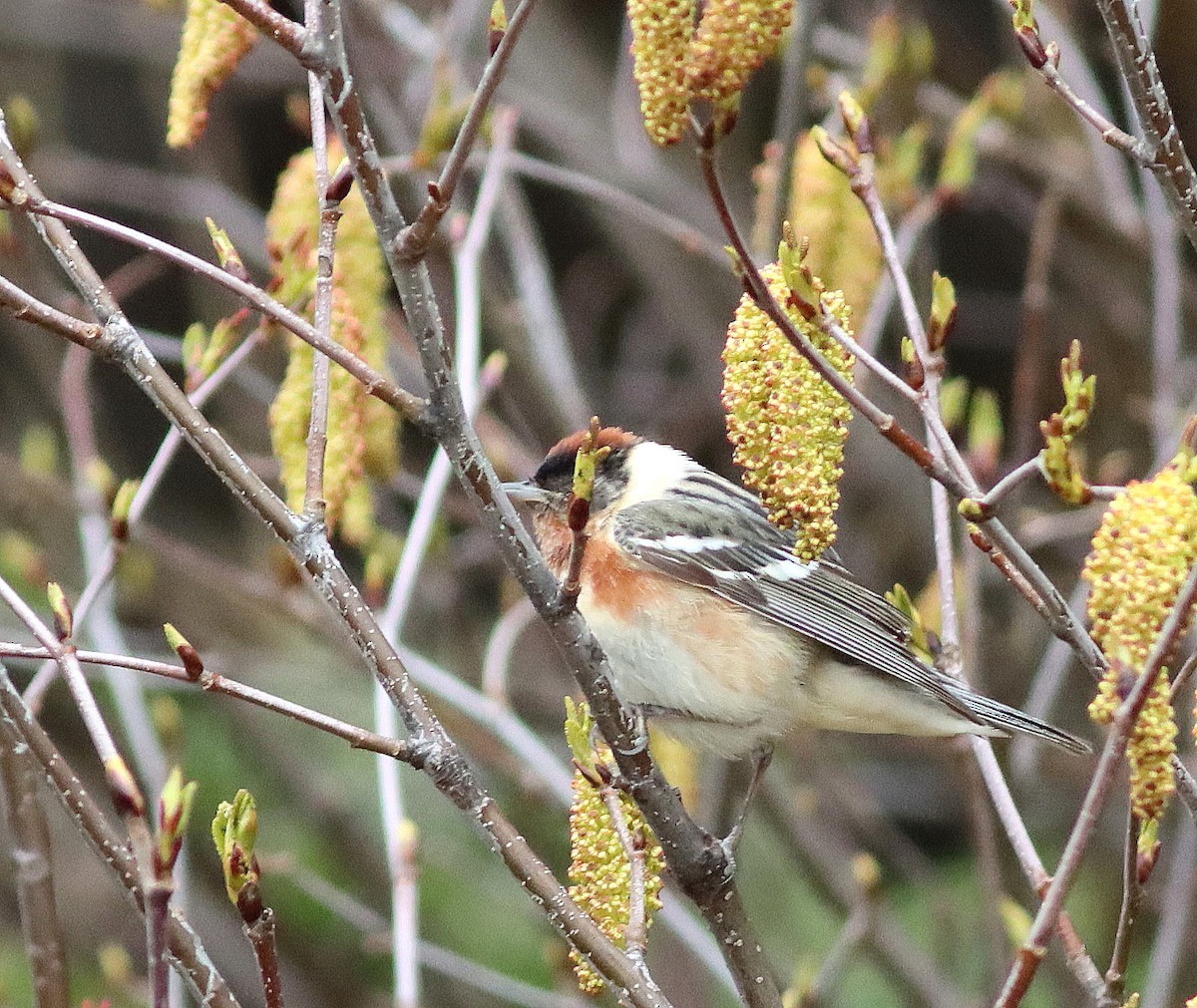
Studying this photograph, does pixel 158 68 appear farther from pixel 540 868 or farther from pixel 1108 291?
pixel 540 868

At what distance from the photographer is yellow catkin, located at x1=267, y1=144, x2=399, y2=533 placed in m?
2.44

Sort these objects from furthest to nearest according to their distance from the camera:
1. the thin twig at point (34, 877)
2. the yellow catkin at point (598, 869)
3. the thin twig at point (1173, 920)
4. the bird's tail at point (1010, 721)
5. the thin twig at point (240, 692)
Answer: the thin twig at point (1173, 920)
the bird's tail at point (1010, 721)
the thin twig at point (34, 877)
the yellow catkin at point (598, 869)
the thin twig at point (240, 692)

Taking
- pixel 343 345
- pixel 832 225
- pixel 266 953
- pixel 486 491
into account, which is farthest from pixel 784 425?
pixel 832 225

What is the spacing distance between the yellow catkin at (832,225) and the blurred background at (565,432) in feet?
1.51

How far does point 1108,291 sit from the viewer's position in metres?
5.16

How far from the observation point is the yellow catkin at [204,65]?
7.14ft

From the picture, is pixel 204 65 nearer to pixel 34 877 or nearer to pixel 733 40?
pixel 733 40

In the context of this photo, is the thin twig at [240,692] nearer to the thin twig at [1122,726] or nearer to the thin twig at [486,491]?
the thin twig at [486,491]

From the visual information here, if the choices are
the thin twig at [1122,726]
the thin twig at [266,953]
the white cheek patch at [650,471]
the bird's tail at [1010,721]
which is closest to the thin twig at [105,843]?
the thin twig at [266,953]

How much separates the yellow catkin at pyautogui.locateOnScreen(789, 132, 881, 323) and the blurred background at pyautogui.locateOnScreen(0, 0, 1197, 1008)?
1.51ft

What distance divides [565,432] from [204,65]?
8.45 ft

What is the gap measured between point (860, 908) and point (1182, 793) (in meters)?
2.06

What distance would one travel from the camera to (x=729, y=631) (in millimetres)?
3361

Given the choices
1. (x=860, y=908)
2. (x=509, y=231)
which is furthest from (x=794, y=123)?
(x=860, y=908)
